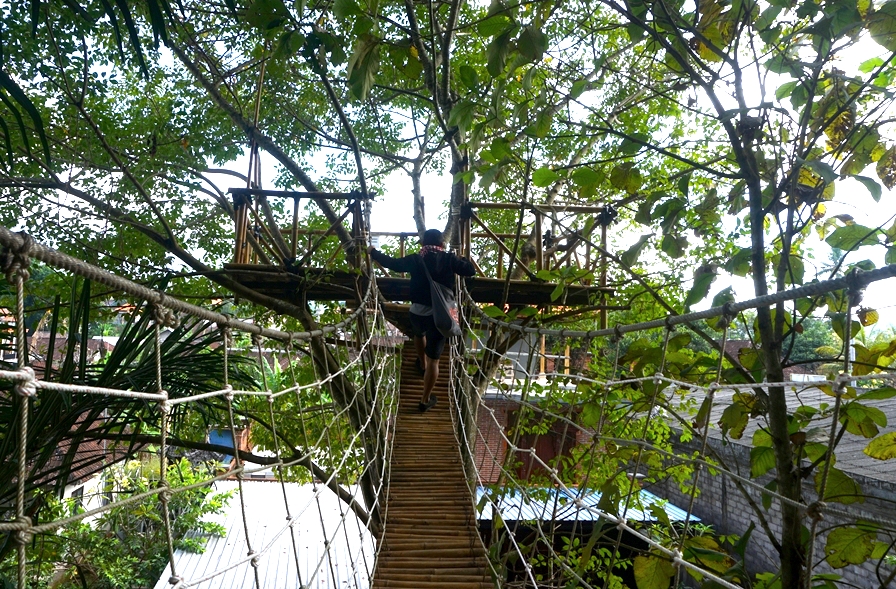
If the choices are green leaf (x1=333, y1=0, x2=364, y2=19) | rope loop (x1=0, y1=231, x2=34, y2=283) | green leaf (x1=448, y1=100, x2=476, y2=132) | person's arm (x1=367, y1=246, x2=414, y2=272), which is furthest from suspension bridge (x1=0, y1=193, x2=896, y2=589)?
green leaf (x1=333, y1=0, x2=364, y2=19)

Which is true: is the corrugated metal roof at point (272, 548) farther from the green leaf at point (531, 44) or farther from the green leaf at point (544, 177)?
the green leaf at point (531, 44)

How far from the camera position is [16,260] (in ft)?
2.16

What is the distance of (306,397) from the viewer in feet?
17.2

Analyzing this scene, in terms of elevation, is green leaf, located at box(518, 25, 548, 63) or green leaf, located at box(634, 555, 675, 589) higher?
green leaf, located at box(518, 25, 548, 63)

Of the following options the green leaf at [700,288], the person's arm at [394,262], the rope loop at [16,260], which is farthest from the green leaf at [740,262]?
the person's arm at [394,262]

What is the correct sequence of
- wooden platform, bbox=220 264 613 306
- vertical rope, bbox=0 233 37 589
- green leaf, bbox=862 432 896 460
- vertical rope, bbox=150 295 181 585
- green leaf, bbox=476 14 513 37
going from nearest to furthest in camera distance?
vertical rope, bbox=0 233 37 589, vertical rope, bbox=150 295 181 585, green leaf, bbox=862 432 896 460, green leaf, bbox=476 14 513 37, wooden platform, bbox=220 264 613 306

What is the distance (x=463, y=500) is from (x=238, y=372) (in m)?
0.95

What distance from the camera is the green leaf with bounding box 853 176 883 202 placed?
3.60 ft

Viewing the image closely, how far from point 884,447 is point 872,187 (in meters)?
0.41

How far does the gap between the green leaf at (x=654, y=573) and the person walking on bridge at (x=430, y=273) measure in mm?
2187

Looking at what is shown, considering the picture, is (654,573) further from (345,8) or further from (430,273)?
(430,273)

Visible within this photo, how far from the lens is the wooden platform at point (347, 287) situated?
365 centimetres

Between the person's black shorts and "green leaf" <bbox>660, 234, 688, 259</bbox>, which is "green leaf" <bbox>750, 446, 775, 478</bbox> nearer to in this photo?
"green leaf" <bbox>660, 234, 688, 259</bbox>

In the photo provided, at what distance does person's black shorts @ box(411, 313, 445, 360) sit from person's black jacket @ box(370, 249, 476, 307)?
0.08 metres
